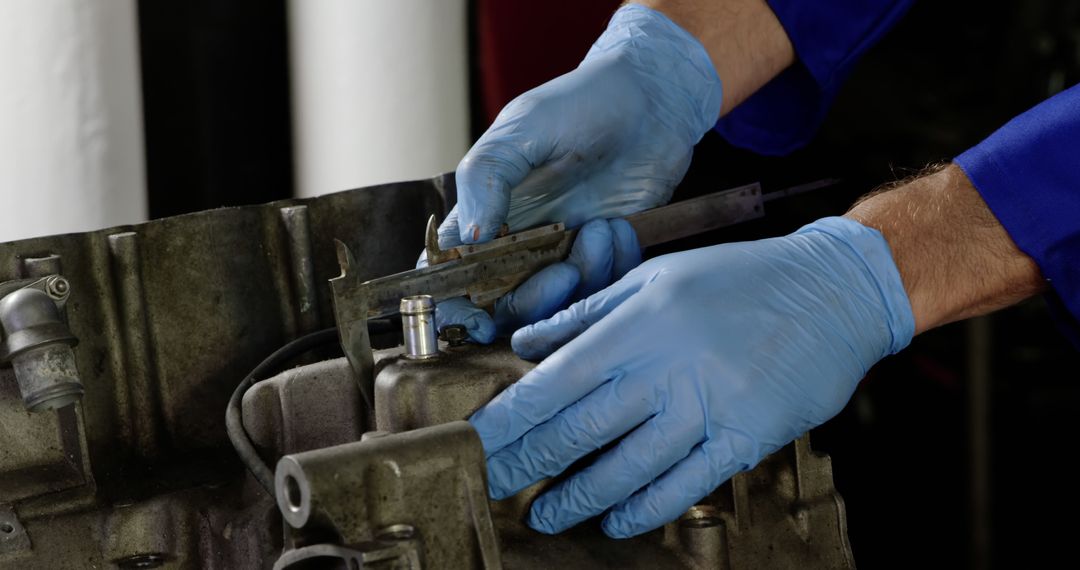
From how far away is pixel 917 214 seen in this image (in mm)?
1380

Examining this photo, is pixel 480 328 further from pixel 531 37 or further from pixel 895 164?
pixel 895 164

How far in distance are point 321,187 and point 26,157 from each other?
24.8 inches

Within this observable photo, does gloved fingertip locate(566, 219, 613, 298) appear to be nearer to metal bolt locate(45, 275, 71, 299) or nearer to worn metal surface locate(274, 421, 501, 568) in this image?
worn metal surface locate(274, 421, 501, 568)

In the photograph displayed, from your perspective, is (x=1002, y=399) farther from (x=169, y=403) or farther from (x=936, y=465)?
(x=169, y=403)

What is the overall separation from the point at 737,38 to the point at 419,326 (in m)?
0.88

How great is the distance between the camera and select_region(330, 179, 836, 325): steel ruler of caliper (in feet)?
3.84

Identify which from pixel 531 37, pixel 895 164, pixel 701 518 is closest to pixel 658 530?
pixel 701 518

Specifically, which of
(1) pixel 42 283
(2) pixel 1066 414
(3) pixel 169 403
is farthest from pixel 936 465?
(1) pixel 42 283

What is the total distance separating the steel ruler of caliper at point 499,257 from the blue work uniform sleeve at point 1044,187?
327 mm

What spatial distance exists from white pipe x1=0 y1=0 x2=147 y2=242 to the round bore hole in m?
1.32

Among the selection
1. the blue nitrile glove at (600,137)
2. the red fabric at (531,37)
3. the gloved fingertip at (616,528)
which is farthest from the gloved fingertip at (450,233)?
the red fabric at (531,37)

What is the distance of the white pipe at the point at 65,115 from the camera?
1.96 m

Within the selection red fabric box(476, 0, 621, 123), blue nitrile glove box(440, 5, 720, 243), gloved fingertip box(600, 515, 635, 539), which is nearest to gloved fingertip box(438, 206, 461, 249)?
blue nitrile glove box(440, 5, 720, 243)

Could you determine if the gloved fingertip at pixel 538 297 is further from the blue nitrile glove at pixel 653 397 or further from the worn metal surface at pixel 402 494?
the worn metal surface at pixel 402 494
